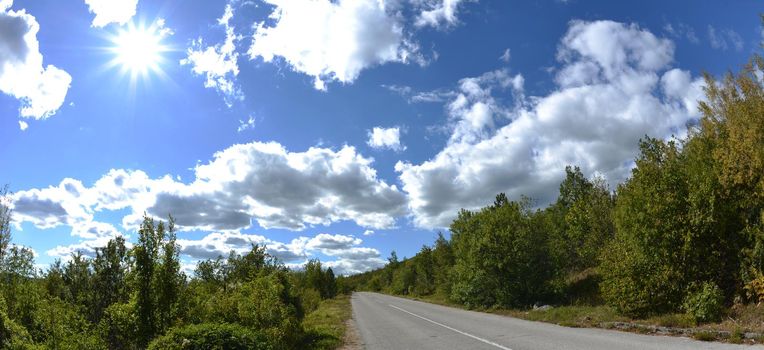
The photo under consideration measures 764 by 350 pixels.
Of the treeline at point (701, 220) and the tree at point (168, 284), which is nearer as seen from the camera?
the tree at point (168, 284)

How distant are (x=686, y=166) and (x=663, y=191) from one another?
156cm

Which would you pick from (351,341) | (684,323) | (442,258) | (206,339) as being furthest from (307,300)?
(442,258)

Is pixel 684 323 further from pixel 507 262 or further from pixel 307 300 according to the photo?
pixel 307 300

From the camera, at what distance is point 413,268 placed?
95625mm

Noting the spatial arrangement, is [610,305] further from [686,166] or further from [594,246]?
[594,246]

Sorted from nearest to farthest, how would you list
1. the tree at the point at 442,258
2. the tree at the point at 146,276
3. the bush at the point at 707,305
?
the tree at the point at 146,276
the bush at the point at 707,305
the tree at the point at 442,258

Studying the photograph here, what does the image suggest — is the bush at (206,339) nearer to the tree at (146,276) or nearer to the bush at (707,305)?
the tree at (146,276)

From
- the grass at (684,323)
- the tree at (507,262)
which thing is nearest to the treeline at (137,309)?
the grass at (684,323)

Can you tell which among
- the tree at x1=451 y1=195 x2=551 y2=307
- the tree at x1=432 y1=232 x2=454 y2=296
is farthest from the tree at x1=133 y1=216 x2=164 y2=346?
the tree at x1=432 y1=232 x2=454 y2=296

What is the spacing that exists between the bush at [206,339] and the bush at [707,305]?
44.0 ft

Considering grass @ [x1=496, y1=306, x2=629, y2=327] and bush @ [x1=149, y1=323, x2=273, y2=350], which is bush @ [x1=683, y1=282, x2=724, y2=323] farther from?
bush @ [x1=149, y1=323, x2=273, y2=350]

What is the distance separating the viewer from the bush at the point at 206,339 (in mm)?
8398

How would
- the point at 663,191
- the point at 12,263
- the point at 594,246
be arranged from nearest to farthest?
the point at 12,263
the point at 663,191
the point at 594,246

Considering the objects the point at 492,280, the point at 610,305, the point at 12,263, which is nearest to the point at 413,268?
the point at 492,280
